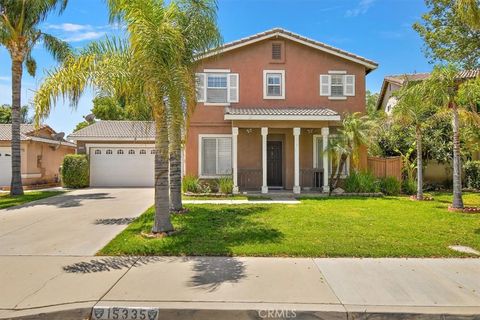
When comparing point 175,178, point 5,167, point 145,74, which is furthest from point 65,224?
point 5,167

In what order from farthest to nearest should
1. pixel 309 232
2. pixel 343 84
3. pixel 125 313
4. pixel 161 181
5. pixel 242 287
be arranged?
pixel 343 84 → pixel 309 232 → pixel 161 181 → pixel 242 287 → pixel 125 313

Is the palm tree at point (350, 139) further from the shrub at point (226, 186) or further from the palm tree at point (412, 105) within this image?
the shrub at point (226, 186)

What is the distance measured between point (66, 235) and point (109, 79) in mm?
3711

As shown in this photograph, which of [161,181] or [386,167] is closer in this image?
[161,181]

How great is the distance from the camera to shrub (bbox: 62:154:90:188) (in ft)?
66.7

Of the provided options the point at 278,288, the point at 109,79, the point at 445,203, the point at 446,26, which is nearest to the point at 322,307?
the point at 278,288

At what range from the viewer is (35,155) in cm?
2230

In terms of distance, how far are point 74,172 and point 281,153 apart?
12.0 metres

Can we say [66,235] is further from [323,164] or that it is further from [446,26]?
[446,26]

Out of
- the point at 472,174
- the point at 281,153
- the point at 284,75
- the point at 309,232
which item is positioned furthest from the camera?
the point at 472,174

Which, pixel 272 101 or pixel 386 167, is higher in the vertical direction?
pixel 272 101

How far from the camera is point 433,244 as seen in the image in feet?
23.6

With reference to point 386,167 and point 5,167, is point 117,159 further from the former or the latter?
point 386,167

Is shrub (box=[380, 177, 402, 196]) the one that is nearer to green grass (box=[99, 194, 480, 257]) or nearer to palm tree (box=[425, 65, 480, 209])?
green grass (box=[99, 194, 480, 257])
